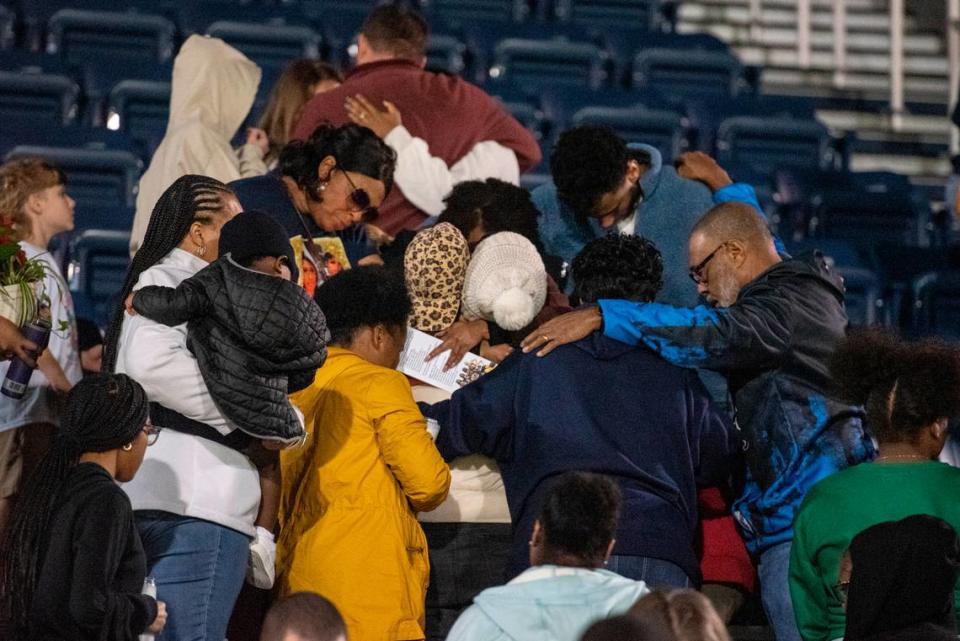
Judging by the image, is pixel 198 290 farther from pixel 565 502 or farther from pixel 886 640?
pixel 886 640

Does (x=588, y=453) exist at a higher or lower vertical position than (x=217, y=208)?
lower

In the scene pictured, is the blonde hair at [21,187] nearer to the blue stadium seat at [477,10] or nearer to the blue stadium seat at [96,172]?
the blue stadium seat at [96,172]

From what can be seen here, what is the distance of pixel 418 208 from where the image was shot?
549 centimetres

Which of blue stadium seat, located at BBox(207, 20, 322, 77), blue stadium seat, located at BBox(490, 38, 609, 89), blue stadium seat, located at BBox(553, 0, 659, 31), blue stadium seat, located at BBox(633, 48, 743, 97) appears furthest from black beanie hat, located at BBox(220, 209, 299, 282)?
blue stadium seat, located at BBox(553, 0, 659, 31)

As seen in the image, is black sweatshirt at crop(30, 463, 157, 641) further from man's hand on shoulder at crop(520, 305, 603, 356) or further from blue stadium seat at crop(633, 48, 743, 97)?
blue stadium seat at crop(633, 48, 743, 97)

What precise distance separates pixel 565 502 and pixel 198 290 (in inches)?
39.2

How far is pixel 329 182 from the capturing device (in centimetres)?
488

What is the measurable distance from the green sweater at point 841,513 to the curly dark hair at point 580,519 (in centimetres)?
62

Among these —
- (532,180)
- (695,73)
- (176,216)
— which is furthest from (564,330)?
(695,73)

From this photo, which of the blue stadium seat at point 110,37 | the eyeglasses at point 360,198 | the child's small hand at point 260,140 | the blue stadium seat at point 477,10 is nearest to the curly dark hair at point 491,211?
the eyeglasses at point 360,198

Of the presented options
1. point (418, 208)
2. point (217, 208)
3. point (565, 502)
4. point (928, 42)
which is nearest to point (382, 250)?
point (418, 208)

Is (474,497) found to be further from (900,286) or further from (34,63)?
(34,63)

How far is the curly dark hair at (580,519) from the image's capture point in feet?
10.8

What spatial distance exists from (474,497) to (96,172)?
3522mm
